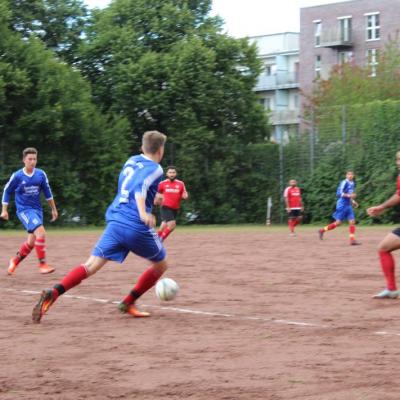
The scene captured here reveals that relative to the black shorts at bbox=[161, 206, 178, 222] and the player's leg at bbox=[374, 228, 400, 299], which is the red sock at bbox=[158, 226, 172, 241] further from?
the player's leg at bbox=[374, 228, 400, 299]

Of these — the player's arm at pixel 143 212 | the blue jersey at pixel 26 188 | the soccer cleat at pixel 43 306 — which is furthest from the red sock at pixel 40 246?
the player's arm at pixel 143 212

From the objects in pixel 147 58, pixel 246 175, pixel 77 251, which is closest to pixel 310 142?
pixel 246 175

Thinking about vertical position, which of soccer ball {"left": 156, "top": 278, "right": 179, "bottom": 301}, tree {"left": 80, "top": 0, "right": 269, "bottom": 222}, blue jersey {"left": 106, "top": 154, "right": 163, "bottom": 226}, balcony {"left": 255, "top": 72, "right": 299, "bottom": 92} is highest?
balcony {"left": 255, "top": 72, "right": 299, "bottom": 92}

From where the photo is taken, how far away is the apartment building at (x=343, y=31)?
70.3m

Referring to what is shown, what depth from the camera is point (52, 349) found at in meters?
8.06

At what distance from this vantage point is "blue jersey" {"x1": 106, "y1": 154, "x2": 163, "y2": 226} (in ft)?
31.6

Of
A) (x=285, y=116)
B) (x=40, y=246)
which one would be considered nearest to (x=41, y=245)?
(x=40, y=246)

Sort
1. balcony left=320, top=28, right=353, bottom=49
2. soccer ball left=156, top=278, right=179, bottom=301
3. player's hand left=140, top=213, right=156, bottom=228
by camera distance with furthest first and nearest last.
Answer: balcony left=320, top=28, right=353, bottom=49, soccer ball left=156, top=278, right=179, bottom=301, player's hand left=140, top=213, right=156, bottom=228

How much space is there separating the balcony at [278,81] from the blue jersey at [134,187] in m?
74.9

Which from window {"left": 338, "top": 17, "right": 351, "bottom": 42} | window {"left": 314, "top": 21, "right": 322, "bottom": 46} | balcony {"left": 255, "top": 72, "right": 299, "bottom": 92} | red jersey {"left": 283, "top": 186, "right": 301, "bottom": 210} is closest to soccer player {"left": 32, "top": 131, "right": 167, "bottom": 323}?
red jersey {"left": 283, "top": 186, "right": 301, "bottom": 210}

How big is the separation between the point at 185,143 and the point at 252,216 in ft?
14.4

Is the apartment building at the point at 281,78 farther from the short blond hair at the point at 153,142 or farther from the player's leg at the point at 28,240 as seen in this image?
the short blond hair at the point at 153,142

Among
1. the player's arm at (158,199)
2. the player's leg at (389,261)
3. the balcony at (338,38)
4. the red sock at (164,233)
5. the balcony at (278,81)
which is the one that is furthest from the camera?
the balcony at (278,81)

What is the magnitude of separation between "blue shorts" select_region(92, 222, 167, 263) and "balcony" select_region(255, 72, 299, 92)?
75.0 meters
